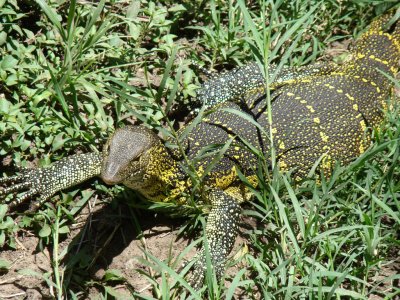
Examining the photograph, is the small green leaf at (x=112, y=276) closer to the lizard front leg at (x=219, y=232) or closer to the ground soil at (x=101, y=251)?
the ground soil at (x=101, y=251)

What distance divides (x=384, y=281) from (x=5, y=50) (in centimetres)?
416

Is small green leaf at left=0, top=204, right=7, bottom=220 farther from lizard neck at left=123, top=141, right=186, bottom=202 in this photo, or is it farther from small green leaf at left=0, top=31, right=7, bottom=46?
small green leaf at left=0, top=31, right=7, bottom=46

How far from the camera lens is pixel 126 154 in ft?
18.3

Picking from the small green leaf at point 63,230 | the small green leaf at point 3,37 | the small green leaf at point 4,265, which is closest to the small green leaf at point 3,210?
the small green leaf at point 4,265

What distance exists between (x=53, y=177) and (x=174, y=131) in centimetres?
135

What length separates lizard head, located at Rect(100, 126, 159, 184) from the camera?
5.40 m

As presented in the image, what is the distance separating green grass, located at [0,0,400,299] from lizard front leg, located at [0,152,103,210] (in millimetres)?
132

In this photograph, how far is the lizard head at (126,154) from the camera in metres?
5.40

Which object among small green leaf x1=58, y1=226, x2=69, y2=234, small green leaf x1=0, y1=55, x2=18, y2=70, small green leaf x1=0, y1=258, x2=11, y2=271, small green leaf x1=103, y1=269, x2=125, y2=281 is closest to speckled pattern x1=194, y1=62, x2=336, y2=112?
small green leaf x1=0, y1=55, x2=18, y2=70

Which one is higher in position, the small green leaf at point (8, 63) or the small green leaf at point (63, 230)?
the small green leaf at point (8, 63)

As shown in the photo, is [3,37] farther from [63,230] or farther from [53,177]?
[63,230]

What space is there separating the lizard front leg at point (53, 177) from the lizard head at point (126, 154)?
591mm

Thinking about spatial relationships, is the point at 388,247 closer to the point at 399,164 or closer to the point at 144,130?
the point at 399,164

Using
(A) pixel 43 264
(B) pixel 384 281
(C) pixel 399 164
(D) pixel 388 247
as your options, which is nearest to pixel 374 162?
(C) pixel 399 164
